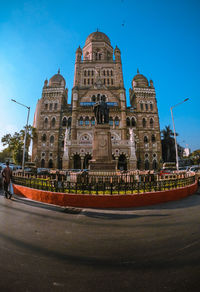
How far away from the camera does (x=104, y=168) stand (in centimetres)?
902

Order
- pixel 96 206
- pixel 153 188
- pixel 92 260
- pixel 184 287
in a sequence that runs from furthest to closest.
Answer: pixel 153 188, pixel 96 206, pixel 92 260, pixel 184 287

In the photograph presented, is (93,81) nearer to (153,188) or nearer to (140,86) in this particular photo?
(140,86)

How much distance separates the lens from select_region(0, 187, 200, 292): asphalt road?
1.44 m

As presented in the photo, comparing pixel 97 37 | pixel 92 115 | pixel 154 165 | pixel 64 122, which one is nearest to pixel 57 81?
pixel 64 122

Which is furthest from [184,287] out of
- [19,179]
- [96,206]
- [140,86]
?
[140,86]

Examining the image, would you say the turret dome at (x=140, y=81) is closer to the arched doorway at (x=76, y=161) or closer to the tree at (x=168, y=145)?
the tree at (x=168, y=145)

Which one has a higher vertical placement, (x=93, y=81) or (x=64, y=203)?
(x=93, y=81)

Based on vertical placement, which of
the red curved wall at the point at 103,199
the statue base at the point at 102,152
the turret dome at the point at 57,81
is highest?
the turret dome at the point at 57,81

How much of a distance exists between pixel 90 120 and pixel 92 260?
29.2 m

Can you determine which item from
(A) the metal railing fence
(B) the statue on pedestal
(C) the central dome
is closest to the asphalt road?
(A) the metal railing fence

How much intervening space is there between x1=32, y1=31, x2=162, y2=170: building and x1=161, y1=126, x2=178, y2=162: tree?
632 centimetres

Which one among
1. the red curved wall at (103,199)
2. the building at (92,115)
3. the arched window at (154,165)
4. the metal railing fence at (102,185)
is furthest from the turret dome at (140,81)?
the red curved wall at (103,199)

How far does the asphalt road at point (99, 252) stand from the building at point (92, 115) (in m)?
22.8

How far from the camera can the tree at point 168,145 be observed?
34.4 metres
